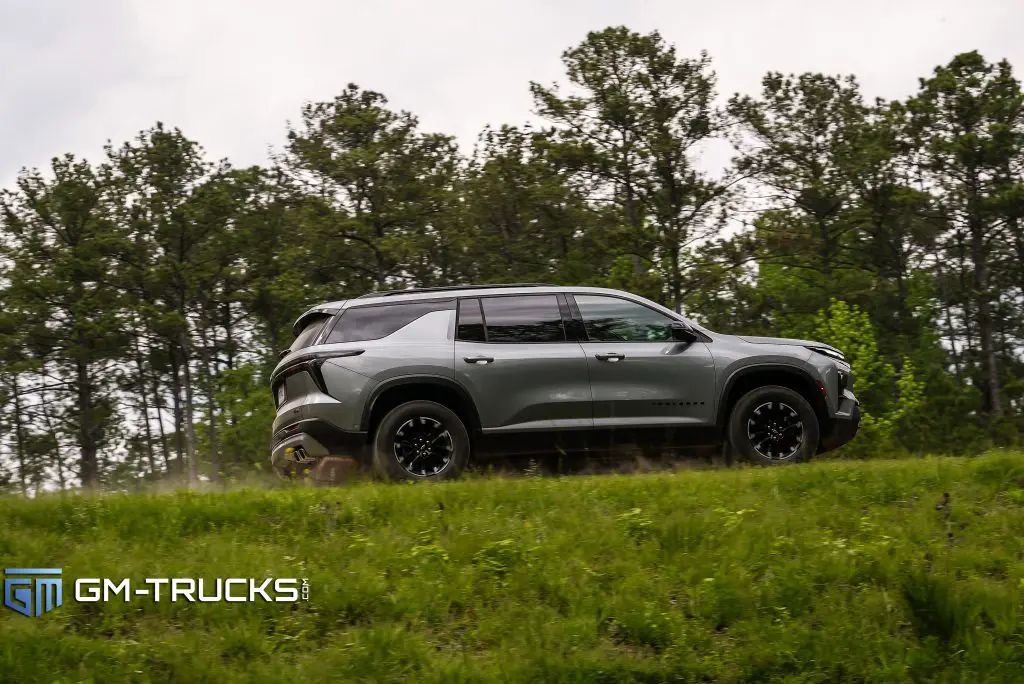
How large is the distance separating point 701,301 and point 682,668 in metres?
30.5

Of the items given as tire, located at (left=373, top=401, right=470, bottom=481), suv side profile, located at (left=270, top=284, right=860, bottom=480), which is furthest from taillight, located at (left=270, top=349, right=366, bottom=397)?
tire, located at (left=373, top=401, right=470, bottom=481)

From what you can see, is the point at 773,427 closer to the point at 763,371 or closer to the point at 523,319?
the point at 763,371

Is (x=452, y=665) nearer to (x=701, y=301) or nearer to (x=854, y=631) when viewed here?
(x=854, y=631)

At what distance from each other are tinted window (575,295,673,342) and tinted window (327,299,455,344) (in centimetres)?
117

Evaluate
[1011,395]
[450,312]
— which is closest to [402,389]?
[450,312]

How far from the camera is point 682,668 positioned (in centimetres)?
563

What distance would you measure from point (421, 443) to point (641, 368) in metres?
1.93

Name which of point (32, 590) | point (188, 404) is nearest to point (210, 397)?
point (188, 404)

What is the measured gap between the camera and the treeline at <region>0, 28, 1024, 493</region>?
36.2 metres

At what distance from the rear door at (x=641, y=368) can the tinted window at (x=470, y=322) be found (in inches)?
32.9

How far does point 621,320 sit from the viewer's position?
9453mm

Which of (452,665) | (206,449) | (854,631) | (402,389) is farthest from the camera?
(206,449)

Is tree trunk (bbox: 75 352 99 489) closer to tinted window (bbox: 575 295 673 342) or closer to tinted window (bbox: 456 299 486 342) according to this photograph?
tinted window (bbox: 456 299 486 342)

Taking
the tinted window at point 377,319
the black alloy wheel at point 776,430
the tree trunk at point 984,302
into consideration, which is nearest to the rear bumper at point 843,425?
the black alloy wheel at point 776,430
